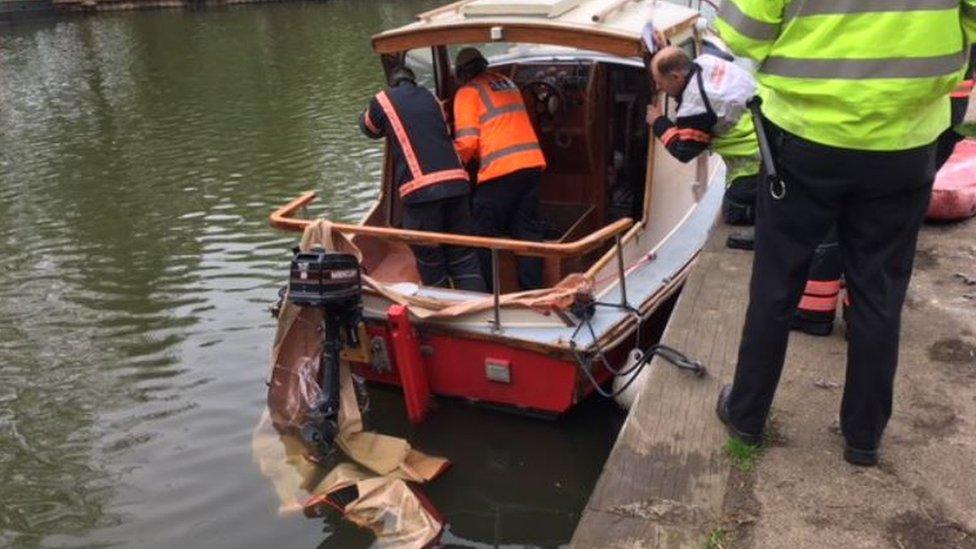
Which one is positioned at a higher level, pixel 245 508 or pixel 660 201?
pixel 660 201

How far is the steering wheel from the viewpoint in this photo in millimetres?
6449

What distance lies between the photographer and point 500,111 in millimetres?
5527

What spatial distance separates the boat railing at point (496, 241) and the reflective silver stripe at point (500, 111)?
3.68 feet

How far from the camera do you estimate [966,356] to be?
380 centimetres

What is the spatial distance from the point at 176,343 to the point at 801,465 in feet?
15.9

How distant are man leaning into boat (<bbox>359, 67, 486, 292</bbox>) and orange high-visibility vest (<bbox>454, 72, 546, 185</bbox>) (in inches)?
10.2

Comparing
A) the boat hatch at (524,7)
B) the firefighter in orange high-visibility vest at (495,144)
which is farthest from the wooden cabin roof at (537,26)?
the firefighter in orange high-visibility vest at (495,144)

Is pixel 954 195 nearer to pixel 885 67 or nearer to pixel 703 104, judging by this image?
pixel 703 104

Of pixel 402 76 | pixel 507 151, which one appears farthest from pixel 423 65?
pixel 507 151

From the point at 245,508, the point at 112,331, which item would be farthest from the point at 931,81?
the point at 112,331

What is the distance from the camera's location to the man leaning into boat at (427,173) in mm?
5246

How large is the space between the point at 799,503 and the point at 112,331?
545cm

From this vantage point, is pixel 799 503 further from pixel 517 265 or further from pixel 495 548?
pixel 517 265

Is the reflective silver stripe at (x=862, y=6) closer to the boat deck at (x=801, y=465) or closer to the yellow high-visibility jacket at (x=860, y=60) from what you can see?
the yellow high-visibility jacket at (x=860, y=60)
